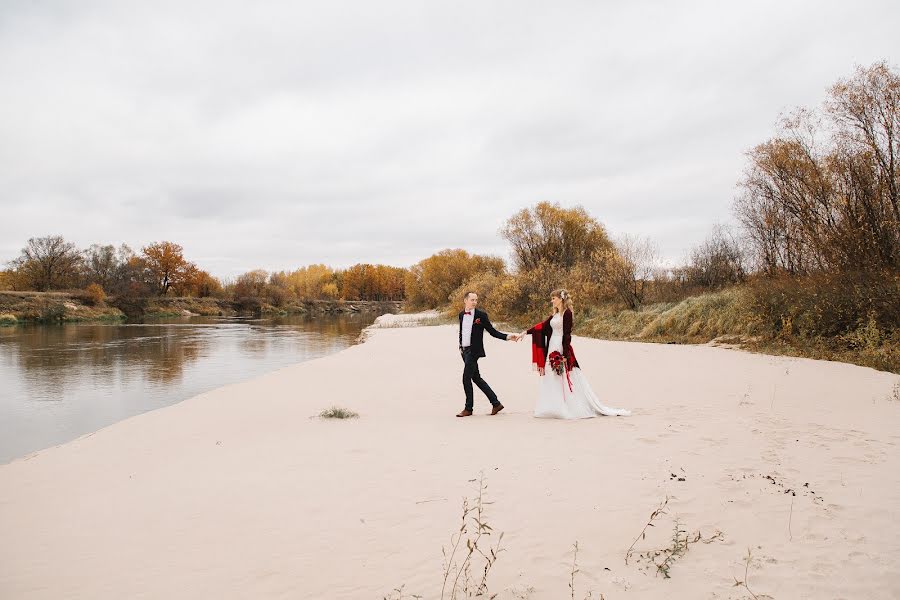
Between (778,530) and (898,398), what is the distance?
6.14 meters

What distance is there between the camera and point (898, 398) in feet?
25.5

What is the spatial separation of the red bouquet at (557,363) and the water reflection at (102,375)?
8181mm

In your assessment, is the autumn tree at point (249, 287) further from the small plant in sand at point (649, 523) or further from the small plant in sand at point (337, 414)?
the small plant in sand at point (649, 523)

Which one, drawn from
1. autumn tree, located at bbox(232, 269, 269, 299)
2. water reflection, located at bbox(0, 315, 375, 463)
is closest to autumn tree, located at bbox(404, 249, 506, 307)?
water reflection, located at bbox(0, 315, 375, 463)

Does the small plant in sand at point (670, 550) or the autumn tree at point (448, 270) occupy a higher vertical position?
the autumn tree at point (448, 270)

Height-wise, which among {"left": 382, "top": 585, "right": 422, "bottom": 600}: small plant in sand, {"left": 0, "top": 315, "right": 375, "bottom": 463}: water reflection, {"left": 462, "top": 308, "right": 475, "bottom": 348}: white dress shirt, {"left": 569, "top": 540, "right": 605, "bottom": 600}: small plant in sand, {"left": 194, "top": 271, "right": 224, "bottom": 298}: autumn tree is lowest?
{"left": 0, "top": 315, "right": 375, "bottom": 463}: water reflection

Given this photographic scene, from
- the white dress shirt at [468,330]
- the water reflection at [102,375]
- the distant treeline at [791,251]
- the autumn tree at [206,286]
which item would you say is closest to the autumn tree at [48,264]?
the autumn tree at [206,286]

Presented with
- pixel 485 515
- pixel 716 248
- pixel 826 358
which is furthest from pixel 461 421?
pixel 716 248

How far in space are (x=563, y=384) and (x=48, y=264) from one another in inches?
3138

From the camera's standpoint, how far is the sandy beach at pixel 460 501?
3146 millimetres

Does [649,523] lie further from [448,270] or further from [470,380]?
[448,270]

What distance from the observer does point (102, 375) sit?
15.6m

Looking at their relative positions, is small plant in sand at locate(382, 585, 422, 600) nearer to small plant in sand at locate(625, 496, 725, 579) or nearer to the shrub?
small plant in sand at locate(625, 496, 725, 579)

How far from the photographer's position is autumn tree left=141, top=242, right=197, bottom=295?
3167 inches
